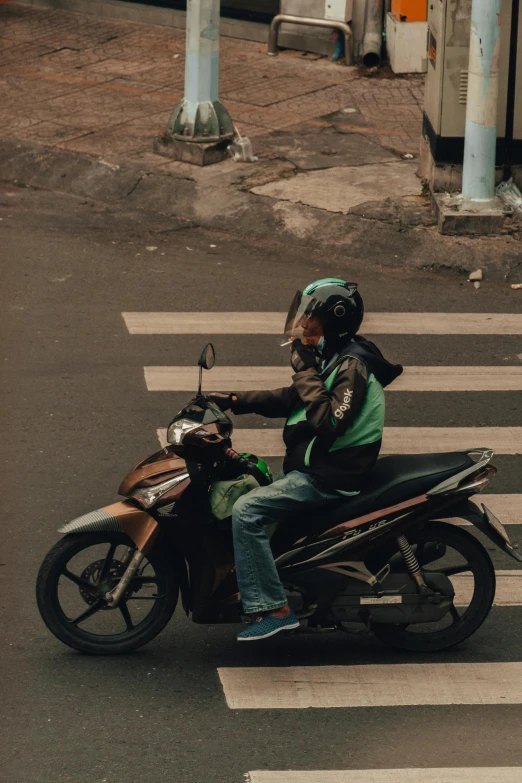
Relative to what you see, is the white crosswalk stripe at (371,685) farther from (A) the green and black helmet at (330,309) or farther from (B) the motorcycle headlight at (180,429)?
(A) the green and black helmet at (330,309)

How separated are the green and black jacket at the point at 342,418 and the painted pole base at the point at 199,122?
292 inches

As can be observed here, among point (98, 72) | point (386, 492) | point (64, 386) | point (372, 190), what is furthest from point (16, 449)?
point (98, 72)

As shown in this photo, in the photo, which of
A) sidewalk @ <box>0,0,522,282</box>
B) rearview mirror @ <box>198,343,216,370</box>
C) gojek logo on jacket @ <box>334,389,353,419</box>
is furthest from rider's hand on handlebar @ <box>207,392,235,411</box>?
sidewalk @ <box>0,0,522,282</box>

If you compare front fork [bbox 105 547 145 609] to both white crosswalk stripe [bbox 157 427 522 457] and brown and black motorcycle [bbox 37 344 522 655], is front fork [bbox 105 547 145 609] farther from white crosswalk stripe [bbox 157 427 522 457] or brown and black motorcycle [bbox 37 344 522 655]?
white crosswalk stripe [bbox 157 427 522 457]

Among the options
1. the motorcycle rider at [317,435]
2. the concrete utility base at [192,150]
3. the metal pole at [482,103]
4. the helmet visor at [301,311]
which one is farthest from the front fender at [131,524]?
the concrete utility base at [192,150]

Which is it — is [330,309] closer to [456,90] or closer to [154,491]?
[154,491]

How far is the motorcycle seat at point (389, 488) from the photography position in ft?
17.8

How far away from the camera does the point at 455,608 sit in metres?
5.86

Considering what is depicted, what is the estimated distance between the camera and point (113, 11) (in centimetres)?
1744

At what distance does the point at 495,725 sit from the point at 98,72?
11676 millimetres

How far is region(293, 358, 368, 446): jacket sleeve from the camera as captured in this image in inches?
208

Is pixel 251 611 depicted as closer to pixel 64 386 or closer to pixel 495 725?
pixel 495 725

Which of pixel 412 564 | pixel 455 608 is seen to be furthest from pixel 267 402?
pixel 455 608

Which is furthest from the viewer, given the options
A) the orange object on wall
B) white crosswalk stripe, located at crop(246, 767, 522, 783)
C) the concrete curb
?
the orange object on wall
